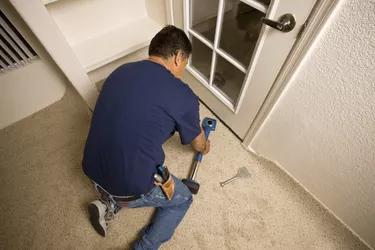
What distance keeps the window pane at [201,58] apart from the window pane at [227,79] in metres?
0.08

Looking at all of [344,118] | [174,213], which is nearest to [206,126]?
[174,213]

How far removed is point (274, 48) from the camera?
28.8 inches

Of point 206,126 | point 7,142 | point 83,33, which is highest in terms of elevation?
point 83,33

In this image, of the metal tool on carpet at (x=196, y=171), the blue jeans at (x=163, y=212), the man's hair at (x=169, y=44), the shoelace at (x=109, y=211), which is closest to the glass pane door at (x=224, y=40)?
the metal tool on carpet at (x=196, y=171)

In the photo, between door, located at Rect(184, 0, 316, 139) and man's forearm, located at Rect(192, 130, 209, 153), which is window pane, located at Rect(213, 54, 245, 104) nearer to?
door, located at Rect(184, 0, 316, 139)

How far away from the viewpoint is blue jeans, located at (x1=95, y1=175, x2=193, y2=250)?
798 mm

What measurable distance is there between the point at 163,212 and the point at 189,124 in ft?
1.50

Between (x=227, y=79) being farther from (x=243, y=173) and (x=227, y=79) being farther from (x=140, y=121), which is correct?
(x=140, y=121)

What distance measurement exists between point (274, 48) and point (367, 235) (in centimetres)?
95

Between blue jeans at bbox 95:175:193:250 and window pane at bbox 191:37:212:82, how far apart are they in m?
0.72

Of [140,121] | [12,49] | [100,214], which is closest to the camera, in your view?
[140,121]

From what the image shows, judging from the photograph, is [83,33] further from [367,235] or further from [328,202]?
[367,235]

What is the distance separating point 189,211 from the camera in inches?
40.1

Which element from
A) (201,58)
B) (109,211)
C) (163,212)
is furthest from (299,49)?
(109,211)
